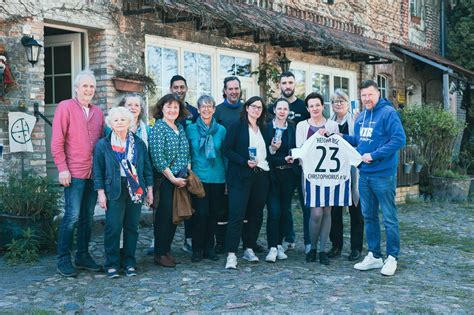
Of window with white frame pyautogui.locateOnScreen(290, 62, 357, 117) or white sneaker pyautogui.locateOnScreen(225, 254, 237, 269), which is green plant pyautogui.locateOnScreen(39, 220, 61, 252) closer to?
white sneaker pyautogui.locateOnScreen(225, 254, 237, 269)

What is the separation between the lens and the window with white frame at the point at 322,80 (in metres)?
12.5

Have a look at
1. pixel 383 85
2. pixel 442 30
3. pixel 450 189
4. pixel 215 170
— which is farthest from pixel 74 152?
pixel 442 30

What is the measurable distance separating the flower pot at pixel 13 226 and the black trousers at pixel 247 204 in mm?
2153

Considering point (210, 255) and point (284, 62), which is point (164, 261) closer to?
point (210, 255)

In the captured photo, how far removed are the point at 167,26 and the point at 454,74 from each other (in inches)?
366

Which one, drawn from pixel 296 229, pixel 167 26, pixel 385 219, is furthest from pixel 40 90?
pixel 385 219

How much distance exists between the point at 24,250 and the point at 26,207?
0.49 m

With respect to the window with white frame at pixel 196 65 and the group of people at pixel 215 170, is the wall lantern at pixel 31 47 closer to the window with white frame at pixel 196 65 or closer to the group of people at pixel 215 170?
the window with white frame at pixel 196 65

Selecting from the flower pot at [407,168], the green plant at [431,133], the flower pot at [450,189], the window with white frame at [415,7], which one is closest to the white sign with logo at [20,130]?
the flower pot at [407,168]

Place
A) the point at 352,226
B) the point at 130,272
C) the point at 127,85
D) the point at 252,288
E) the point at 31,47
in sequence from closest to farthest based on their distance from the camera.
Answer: the point at 252,288
the point at 130,272
the point at 352,226
the point at 31,47
the point at 127,85

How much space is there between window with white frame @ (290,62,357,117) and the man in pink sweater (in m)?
7.14

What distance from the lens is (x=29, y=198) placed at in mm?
6438

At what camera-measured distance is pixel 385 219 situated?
5684 millimetres

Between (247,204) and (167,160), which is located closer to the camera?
(167,160)
